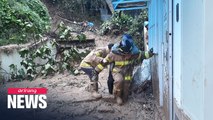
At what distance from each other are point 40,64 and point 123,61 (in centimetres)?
493

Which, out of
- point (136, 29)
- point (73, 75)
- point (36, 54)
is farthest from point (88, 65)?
point (136, 29)

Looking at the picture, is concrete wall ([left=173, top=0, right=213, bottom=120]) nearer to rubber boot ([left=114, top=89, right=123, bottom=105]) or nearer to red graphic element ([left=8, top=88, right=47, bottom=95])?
red graphic element ([left=8, top=88, right=47, bottom=95])

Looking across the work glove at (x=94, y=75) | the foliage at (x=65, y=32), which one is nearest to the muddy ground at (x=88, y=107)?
the work glove at (x=94, y=75)

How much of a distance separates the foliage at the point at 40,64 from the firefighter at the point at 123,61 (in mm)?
3716

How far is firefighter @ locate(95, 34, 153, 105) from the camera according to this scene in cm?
677

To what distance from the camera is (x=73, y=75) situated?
10234mm

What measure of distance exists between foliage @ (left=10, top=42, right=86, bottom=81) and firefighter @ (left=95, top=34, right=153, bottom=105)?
12.2 ft

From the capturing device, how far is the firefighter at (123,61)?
6.77m

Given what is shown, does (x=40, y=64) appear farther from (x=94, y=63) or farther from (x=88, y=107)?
(x=88, y=107)

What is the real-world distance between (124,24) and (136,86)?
780 centimetres

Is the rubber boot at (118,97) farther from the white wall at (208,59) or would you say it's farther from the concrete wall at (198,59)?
the white wall at (208,59)

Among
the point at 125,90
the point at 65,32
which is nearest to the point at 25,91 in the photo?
the point at 125,90

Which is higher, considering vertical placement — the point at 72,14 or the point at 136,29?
the point at 72,14

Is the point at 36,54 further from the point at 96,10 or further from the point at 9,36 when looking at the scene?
the point at 96,10
